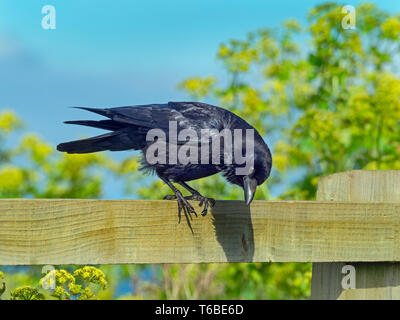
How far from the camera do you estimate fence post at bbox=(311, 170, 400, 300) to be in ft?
8.44

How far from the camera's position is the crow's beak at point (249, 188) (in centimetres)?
251

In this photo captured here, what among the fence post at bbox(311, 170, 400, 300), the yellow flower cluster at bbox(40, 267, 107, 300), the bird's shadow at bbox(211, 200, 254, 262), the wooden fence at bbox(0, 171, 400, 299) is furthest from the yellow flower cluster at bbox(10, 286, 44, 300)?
the fence post at bbox(311, 170, 400, 300)

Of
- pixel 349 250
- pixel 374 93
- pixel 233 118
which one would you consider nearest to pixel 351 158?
pixel 374 93

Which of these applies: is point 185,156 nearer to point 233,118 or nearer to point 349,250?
point 233,118

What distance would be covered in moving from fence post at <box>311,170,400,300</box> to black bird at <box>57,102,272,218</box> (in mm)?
380

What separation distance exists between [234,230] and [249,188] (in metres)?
0.37

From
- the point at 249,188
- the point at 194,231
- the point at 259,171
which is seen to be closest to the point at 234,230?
the point at 194,231

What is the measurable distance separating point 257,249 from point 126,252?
590 mm

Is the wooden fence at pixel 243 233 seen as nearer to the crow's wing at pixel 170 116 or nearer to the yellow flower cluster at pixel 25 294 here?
the yellow flower cluster at pixel 25 294

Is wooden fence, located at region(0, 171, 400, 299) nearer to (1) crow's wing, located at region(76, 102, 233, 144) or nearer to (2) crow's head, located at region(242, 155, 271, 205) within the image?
(2) crow's head, located at region(242, 155, 271, 205)

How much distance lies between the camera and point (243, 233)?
238 centimetres

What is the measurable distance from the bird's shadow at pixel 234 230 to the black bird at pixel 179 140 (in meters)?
0.40

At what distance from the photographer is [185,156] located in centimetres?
301

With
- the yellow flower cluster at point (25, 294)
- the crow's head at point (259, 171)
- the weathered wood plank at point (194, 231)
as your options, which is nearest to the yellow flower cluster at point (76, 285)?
the yellow flower cluster at point (25, 294)
